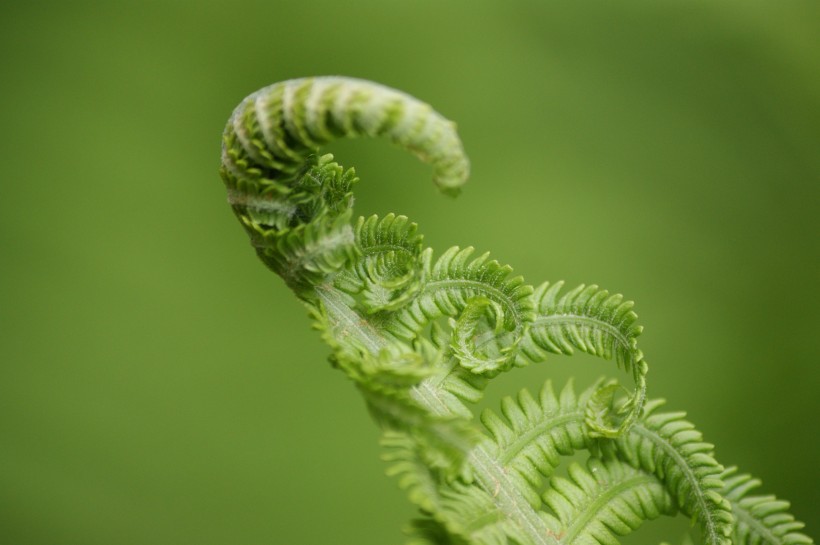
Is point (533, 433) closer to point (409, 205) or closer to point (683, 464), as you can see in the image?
point (683, 464)

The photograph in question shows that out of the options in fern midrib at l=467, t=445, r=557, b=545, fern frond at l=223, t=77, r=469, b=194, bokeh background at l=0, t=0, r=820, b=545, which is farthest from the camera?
bokeh background at l=0, t=0, r=820, b=545

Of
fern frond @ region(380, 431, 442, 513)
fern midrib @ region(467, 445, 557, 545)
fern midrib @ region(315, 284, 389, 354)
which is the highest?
Result: fern midrib @ region(315, 284, 389, 354)

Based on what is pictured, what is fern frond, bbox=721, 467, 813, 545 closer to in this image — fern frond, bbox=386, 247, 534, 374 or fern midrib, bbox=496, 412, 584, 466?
fern midrib, bbox=496, 412, 584, 466

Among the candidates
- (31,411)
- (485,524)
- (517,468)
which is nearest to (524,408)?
(517,468)

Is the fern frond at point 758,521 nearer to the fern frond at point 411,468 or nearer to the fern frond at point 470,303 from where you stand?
the fern frond at point 470,303

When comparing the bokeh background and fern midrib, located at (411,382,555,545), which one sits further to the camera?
the bokeh background

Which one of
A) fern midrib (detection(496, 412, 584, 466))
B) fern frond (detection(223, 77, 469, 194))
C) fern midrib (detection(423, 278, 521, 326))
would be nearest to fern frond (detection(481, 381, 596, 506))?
fern midrib (detection(496, 412, 584, 466))

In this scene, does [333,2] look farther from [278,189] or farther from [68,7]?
[278,189]

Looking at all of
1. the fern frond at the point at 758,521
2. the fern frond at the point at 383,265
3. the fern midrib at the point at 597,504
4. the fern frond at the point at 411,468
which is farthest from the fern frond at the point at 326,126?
the fern frond at the point at 758,521
